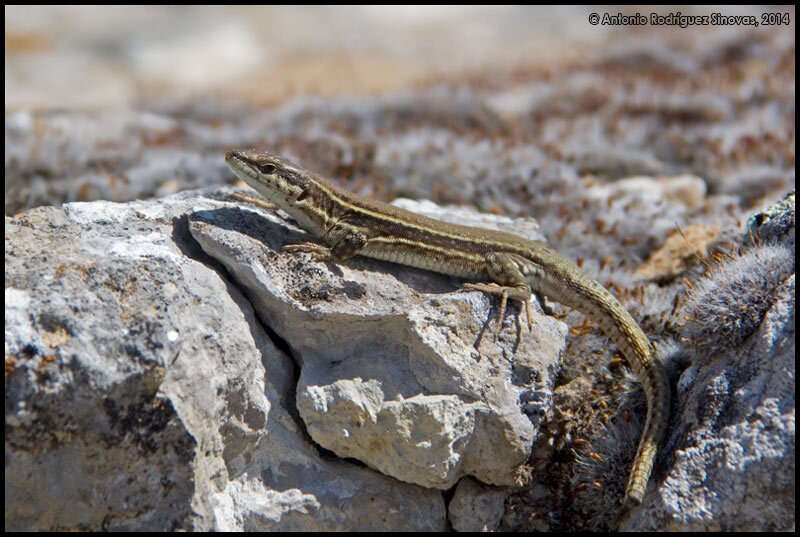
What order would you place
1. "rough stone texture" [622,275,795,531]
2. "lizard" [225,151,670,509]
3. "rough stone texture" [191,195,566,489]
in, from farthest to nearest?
1. "lizard" [225,151,670,509]
2. "rough stone texture" [191,195,566,489]
3. "rough stone texture" [622,275,795,531]

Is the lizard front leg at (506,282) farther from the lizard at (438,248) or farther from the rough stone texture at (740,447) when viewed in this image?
the rough stone texture at (740,447)

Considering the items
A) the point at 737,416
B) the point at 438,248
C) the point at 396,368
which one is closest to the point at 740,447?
the point at 737,416

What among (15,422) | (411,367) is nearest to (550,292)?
(411,367)

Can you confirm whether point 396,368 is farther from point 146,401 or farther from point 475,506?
point 146,401

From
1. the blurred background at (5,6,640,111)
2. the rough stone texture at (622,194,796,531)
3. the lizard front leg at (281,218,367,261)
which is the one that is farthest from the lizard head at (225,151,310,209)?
the blurred background at (5,6,640,111)

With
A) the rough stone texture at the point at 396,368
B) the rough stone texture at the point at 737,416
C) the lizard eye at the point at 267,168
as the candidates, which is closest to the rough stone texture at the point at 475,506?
the rough stone texture at the point at 396,368

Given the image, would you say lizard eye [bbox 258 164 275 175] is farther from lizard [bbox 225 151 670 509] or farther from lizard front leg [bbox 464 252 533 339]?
lizard front leg [bbox 464 252 533 339]

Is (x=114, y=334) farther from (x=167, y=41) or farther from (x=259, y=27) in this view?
(x=259, y=27)
